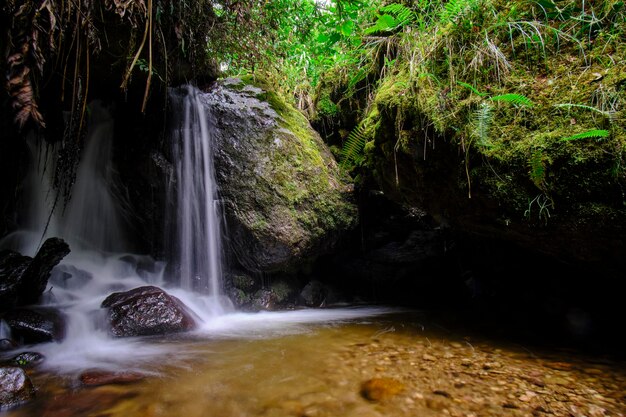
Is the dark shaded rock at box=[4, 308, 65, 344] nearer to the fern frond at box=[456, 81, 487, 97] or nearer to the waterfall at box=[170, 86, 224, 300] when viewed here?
the waterfall at box=[170, 86, 224, 300]

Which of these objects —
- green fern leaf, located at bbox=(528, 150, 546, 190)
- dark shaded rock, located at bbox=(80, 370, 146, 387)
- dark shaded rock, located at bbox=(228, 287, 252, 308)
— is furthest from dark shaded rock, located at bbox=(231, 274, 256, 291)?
green fern leaf, located at bbox=(528, 150, 546, 190)

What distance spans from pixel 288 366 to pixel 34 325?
8.49 ft

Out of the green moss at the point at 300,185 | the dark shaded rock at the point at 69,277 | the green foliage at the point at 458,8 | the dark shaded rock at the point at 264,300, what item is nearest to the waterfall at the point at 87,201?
the dark shaded rock at the point at 69,277

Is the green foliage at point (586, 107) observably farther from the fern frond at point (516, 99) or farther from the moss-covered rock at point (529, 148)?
the fern frond at point (516, 99)

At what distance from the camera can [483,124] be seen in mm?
2707

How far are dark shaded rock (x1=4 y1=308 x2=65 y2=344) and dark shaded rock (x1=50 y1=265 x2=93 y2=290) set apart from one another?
1.21 m

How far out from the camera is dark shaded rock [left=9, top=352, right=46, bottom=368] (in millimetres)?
2617

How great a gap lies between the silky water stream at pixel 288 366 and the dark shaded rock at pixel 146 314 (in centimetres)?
15

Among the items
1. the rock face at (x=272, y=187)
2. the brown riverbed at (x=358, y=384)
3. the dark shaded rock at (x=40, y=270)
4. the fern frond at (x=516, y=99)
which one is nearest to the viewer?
the brown riverbed at (x=358, y=384)

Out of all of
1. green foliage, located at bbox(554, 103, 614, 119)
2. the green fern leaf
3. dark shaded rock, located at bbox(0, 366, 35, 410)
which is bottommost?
dark shaded rock, located at bbox(0, 366, 35, 410)

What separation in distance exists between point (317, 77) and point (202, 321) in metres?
4.66

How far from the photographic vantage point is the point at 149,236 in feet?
19.3

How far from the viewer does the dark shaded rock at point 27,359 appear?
2.62 metres

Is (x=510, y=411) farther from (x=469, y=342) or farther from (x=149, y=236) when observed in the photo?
(x=149, y=236)
